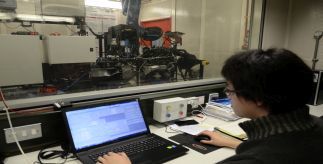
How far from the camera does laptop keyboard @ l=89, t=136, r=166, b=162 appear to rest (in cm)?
127

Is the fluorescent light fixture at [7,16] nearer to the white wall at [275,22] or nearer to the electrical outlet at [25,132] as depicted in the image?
the electrical outlet at [25,132]

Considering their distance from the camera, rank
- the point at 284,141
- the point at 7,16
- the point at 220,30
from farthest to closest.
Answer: the point at 220,30, the point at 7,16, the point at 284,141

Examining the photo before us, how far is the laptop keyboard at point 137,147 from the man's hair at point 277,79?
76 centimetres

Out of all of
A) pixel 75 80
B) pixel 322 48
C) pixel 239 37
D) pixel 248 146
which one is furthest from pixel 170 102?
pixel 322 48

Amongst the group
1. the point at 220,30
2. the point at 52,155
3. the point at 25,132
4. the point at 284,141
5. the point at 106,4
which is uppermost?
the point at 106,4

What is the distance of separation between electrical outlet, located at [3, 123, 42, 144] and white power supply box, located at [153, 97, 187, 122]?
0.76 meters

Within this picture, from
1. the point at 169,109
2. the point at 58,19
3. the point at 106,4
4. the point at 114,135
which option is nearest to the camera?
the point at 114,135

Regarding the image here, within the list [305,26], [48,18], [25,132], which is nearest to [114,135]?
[25,132]

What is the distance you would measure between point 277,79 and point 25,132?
4.17 feet

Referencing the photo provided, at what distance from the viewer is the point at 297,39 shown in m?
3.31

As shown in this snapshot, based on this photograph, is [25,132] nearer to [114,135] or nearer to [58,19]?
[114,135]

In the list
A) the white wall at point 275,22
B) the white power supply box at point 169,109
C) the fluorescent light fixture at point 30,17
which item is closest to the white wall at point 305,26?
the white wall at point 275,22

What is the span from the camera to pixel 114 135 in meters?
1.40

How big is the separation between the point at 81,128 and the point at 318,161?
3.47 ft
